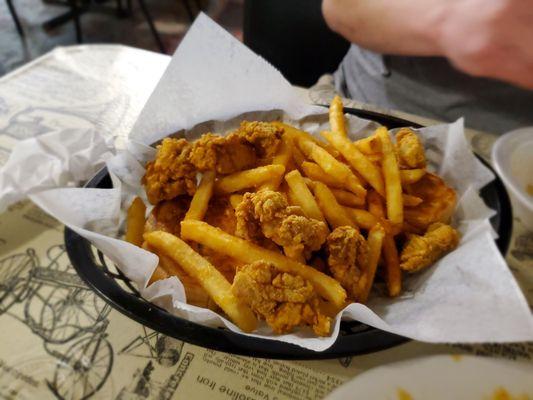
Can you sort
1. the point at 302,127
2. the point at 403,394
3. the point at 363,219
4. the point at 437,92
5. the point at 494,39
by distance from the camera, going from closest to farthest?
the point at 403,394
the point at 363,219
the point at 494,39
the point at 302,127
the point at 437,92

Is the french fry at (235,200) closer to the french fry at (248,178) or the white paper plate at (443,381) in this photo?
the french fry at (248,178)

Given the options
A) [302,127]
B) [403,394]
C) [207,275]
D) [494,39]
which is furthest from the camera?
A: [302,127]

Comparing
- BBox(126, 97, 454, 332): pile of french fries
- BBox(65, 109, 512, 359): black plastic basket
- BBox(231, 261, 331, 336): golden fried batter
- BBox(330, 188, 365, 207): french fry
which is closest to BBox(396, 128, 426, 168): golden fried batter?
BBox(126, 97, 454, 332): pile of french fries

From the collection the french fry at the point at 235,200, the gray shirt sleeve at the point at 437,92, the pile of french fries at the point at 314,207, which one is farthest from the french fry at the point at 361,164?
the gray shirt sleeve at the point at 437,92

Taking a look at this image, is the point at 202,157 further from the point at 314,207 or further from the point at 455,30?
the point at 455,30

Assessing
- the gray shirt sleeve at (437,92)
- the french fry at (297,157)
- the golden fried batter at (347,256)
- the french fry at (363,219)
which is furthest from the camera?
the gray shirt sleeve at (437,92)

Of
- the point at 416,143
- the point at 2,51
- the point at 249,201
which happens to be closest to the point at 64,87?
the point at 249,201

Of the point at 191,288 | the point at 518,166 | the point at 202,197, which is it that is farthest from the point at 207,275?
the point at 518,166
